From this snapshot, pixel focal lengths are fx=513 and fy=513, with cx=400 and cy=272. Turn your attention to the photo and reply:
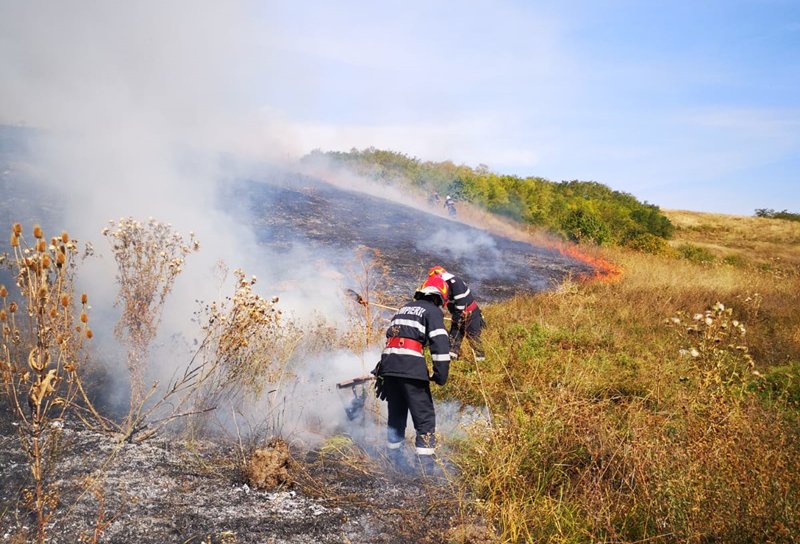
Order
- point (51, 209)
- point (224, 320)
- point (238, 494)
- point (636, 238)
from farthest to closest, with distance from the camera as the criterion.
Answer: point (636, 238) < point (51, 209) < point (224, 320) < point (238, 494)

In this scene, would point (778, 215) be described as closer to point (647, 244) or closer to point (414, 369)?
point (647, 244)

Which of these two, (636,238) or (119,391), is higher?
(636,238)

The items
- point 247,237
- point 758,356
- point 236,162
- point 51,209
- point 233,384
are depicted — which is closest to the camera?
point 233,384

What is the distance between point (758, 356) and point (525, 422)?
17.7ft

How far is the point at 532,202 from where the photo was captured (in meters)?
24.0

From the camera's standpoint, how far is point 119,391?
554 centimetres

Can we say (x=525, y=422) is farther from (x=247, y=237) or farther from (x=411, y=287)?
(x=247, y=237)

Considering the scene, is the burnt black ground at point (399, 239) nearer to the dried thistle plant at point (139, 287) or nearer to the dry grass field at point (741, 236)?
the dried thistle plant at point (139, 287)

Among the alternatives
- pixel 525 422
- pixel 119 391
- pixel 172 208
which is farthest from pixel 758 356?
pixel 172 208

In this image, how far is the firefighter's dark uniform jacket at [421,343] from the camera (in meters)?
4.67

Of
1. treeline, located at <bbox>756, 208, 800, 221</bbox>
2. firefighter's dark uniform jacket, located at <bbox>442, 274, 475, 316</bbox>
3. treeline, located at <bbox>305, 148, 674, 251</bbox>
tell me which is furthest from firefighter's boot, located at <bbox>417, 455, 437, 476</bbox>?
treeline, located at <bbox>756, 208, 800, 221</bbox>

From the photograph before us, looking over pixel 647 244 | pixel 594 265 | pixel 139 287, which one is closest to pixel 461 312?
pixel 139 287

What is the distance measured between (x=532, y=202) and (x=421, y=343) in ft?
67.0

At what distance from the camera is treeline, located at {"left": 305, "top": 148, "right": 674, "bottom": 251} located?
21922mm
